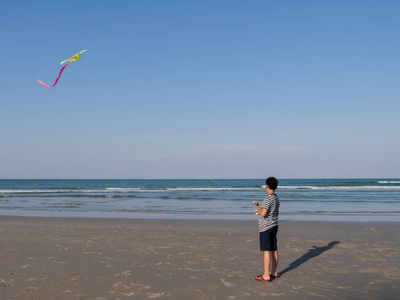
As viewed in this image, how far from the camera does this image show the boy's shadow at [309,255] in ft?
19.9

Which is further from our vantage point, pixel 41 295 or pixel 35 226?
pixel 35 226

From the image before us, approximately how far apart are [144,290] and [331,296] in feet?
7.57

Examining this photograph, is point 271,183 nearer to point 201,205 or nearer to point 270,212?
point 270,212

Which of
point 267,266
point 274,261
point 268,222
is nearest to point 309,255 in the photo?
point 274,261

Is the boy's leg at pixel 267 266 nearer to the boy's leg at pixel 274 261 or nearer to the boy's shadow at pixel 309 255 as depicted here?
the boy's leg at pixel 274 261

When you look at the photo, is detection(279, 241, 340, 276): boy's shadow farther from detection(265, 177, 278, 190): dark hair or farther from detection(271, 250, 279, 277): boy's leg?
detection(265, 177, 278, 190): dark hair

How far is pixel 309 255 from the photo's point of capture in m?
7.02

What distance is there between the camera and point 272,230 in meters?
5.23

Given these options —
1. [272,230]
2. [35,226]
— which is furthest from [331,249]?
[35,226]

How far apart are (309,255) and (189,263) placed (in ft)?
7.71

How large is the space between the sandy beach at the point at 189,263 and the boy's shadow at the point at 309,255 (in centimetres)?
2

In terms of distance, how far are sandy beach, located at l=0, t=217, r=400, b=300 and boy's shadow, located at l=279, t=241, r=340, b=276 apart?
17mm

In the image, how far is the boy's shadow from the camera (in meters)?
6.06

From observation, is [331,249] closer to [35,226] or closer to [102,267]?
[102,267]
